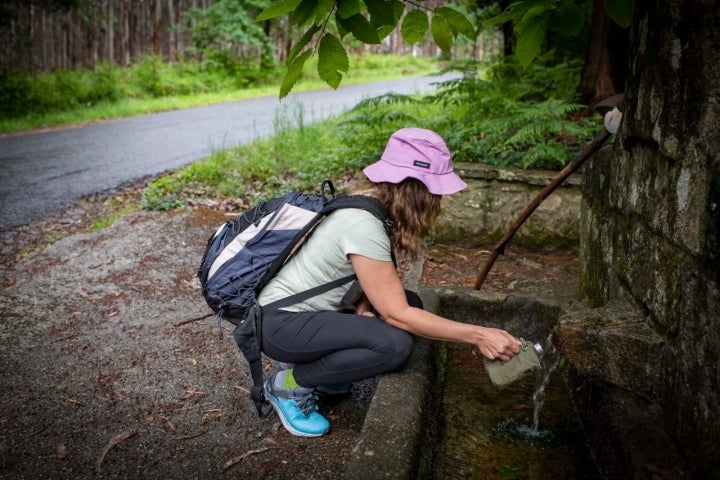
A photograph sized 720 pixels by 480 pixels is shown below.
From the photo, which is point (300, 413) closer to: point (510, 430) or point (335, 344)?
point (335, 344)

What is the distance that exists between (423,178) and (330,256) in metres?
0.55

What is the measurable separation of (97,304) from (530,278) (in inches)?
127

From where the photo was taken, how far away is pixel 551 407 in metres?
2.95

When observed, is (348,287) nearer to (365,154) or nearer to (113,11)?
(365,154)

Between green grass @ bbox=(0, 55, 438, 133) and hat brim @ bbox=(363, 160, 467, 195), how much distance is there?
1071 centimetres

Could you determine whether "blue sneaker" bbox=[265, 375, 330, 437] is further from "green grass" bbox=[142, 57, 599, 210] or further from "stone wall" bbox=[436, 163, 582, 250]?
"green grass" bbox=[142, 57, 599, 210]

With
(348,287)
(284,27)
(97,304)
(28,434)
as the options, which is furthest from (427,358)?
(284,27)

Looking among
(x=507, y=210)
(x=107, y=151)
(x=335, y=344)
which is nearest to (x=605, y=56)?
(x=507, y=210)

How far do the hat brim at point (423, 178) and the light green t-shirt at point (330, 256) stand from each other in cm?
18

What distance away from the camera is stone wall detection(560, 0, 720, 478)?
1.83m

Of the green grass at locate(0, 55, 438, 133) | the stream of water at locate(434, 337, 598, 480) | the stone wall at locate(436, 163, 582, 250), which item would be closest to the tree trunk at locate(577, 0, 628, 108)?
the stone wall at locate(436, 163, 582, 250)

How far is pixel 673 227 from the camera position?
215 cm

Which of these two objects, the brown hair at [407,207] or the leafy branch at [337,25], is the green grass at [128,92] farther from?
the leafy branch at [337,25]

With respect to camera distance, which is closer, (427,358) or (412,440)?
(412,440)
